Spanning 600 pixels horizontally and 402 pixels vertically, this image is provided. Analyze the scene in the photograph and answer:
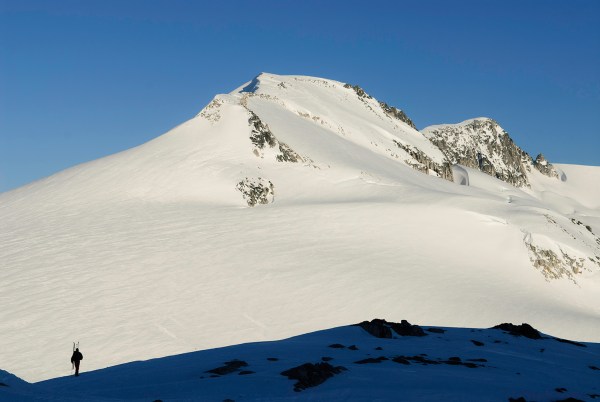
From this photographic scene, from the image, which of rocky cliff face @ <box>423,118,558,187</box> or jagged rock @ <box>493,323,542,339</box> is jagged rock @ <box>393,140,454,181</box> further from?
jagged rock @ <box>493,323,542,339</box>

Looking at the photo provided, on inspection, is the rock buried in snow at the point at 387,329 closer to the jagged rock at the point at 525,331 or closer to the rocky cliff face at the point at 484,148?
the jagged rock at the point at 525,331

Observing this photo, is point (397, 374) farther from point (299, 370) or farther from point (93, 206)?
point (93, 206)

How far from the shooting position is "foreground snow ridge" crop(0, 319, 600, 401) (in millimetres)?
17141

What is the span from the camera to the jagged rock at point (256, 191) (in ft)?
185

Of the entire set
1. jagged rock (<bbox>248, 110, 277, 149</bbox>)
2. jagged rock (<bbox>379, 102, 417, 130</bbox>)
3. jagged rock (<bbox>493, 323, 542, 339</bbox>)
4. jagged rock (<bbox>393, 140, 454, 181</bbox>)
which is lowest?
jagged rock (<bbox>493, 323, 542, 339</bbox>)

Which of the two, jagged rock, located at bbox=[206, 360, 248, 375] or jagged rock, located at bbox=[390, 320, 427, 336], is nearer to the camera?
jagged rock, located at bbox=[206, 360, 248, 375]

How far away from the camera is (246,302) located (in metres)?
36.6

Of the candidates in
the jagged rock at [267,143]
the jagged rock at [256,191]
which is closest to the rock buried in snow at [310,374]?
the jagged rock at [256,191]

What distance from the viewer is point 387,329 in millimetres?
27344

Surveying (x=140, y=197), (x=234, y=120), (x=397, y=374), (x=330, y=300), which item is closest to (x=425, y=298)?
(x=330, y=300)

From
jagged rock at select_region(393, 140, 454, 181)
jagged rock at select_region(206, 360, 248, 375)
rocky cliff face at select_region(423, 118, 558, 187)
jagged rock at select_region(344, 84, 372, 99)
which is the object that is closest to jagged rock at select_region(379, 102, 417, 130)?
jagged rock at select_region(344, 84, 372, 99)

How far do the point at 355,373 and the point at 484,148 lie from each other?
178 m

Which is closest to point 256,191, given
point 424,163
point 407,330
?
point 407,330

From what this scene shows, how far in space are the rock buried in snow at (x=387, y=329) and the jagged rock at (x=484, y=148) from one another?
148m
